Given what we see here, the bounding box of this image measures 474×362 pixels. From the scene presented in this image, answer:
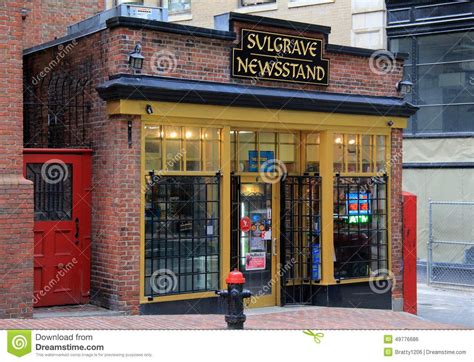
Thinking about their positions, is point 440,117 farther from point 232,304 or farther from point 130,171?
point 232,304

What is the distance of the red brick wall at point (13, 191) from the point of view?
36.6 ft

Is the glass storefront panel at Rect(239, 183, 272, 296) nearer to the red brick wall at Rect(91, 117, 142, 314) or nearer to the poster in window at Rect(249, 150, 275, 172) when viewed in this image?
the poster in window at Rect(249, 150, 275, 172)

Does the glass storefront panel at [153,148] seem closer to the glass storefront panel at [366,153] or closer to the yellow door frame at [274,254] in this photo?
the yellow door frame at [274,254]

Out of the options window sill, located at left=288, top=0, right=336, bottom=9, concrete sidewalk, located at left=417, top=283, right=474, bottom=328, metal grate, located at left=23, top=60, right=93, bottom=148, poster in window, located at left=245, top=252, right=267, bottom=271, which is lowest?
concrete sidewalk, located at left=417, top=283, right=474, bottom=328

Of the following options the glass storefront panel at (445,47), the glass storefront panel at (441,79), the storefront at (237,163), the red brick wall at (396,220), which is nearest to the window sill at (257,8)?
the glass storefront panel at (441,79)

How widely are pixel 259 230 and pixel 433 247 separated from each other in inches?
333

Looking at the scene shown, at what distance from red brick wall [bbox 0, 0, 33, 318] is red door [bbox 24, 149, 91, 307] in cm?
80

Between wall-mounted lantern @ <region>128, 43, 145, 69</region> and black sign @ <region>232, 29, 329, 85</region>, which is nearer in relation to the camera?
wall-mounted lantern @ <region>128, 43, 145, 69</region>

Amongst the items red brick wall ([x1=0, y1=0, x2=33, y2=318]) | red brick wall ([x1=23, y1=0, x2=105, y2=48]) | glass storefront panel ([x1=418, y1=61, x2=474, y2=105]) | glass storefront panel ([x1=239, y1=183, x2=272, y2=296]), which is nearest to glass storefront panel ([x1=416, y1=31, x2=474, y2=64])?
glass storefront panel ([x1=418, y1=61, x2=474, y2=105])

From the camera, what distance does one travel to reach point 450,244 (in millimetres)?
20656

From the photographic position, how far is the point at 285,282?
1430 centimetres

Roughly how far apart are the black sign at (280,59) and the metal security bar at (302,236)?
70.9 inches

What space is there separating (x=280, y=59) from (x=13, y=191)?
16.7ft

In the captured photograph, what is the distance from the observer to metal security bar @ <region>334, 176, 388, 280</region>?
1469 cm
